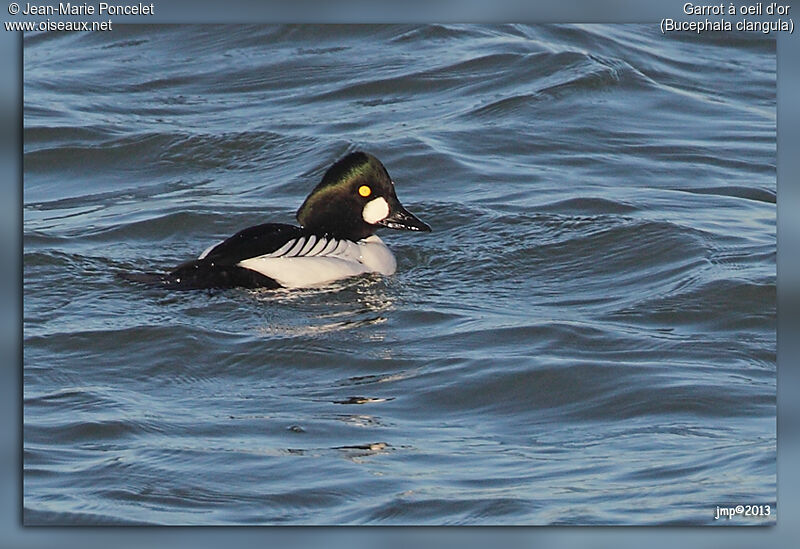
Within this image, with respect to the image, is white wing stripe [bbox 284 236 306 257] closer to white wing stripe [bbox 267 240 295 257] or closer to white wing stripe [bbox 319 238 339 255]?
white wing stripe [bbox 267 240 295 257]

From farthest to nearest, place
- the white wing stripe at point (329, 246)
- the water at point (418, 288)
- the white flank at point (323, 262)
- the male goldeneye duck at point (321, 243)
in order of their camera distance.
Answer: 1. the white wing stripe at point (329, 246)
2. the white flank at point (323, 262)
3. the male goldeneye duck at point (321, 243)
4. the water at point (418, 288)

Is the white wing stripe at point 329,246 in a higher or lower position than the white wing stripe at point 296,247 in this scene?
lower

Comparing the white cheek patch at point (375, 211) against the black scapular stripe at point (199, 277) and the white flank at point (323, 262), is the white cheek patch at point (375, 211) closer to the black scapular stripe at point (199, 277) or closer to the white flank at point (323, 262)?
the white flank at point (323, 262)

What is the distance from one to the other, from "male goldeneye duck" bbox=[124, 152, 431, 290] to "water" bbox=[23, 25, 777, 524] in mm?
131

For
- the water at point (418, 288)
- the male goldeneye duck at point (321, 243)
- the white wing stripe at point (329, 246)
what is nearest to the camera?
the water at point (418, 288)

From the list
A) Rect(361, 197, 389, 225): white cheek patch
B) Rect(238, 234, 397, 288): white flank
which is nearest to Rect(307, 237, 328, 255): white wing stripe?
Rect(238, 234, 397, 288): white flank

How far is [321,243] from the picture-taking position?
9625 millimetres

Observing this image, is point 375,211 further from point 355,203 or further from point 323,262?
point 323,262

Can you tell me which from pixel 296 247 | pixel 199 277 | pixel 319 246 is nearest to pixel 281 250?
pixel 296 247

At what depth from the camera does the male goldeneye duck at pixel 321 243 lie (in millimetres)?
9047

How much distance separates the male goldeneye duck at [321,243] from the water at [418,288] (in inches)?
5.2

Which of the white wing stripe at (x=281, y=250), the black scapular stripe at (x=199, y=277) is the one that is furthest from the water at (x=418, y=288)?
the white wing stripe at (x=281, y=250)

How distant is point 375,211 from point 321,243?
19.5 inches

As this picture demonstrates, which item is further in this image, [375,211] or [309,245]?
[375,211]
